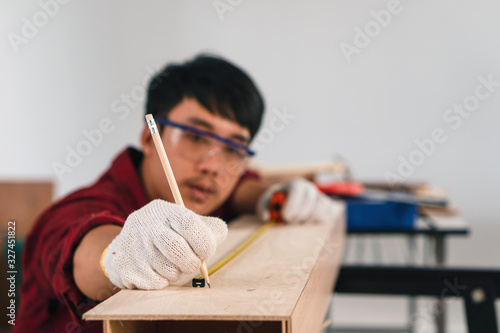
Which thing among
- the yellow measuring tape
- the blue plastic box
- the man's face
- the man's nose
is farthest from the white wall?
the man's nose

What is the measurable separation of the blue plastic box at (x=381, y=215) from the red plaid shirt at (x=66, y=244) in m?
1.08

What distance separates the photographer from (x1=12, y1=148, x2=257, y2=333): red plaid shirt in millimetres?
873

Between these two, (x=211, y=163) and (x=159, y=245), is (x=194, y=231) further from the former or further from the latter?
(x=211, y=163)

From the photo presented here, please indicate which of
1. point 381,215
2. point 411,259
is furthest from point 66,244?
point 411,259

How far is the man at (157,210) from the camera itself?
0.71 m

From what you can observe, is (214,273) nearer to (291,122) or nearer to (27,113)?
(291,122)

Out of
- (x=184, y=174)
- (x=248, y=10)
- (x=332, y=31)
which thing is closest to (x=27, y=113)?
(x=248, y=10)

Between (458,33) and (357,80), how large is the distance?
792mm

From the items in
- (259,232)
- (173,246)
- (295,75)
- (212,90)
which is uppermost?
(295,75)

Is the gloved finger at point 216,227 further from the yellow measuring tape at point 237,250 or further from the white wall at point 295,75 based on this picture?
the white wall at point 295,75

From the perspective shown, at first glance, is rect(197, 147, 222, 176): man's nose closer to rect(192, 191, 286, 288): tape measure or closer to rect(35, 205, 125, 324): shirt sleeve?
rect(192, 191, 286, 288): tape measure

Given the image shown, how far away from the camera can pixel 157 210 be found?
0.72 meters

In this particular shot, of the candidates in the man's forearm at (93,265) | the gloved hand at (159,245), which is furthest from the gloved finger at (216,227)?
the man's forearm at (93,265)

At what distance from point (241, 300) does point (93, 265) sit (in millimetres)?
266
